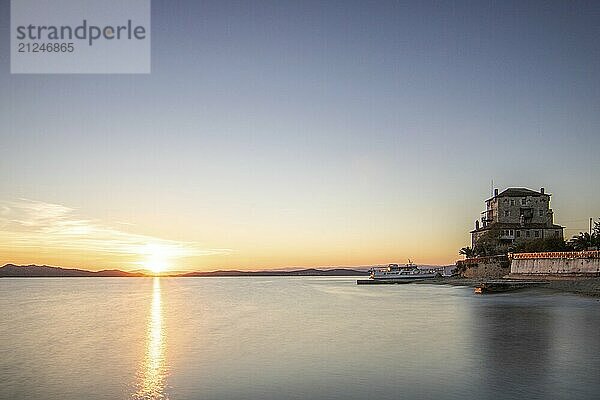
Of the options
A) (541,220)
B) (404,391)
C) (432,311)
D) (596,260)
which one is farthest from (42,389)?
(541,220)

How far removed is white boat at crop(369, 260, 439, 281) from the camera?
128 m

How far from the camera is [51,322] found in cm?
4294

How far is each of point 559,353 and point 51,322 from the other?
34.5 m

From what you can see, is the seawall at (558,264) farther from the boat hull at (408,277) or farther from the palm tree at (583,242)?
the boat hull at (408,277)

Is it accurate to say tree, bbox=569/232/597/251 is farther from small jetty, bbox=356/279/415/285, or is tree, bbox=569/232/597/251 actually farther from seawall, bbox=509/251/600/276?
small jetty, bbox=356/279/415/285

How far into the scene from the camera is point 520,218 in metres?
104

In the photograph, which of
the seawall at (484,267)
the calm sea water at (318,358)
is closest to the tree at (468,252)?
the seawall at (484,267)

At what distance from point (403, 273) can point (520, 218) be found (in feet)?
117

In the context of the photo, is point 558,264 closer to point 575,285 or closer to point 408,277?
point 575,285

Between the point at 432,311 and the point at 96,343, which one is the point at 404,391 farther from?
the point at 432,311

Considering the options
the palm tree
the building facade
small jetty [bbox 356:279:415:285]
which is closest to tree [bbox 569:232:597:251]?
the palm tree

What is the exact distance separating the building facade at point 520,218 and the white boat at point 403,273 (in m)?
21.6

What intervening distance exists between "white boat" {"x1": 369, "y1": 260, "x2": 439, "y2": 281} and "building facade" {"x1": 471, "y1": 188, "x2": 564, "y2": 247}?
71.0 ft

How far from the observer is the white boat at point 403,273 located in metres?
128
